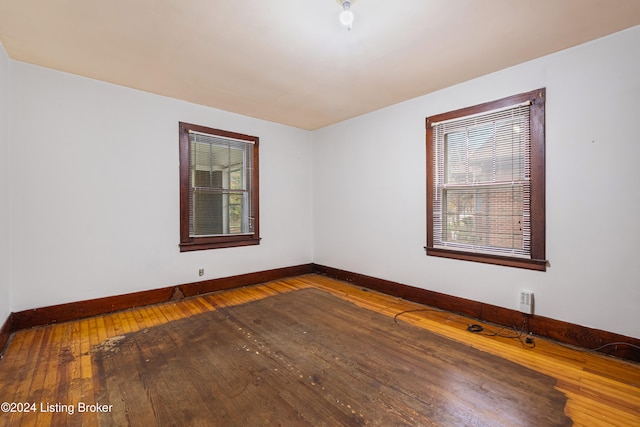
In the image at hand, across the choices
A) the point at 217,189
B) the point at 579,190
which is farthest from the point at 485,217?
the point at 217,189

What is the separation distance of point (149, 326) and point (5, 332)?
1.15 metres

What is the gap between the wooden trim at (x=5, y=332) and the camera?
2421 mm

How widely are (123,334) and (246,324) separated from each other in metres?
1.18

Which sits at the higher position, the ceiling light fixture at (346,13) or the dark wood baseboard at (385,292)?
the ceiling light fixture at (346,13)

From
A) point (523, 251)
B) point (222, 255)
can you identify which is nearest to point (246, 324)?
point (222, 255)

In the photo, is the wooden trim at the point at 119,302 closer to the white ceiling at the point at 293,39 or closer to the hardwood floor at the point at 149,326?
the hardwood floor at the point at 149,326

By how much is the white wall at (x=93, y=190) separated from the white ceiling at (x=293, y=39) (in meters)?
0.33

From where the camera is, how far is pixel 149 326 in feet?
9.66

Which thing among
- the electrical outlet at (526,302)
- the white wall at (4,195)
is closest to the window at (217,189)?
the white wall at (4,195)

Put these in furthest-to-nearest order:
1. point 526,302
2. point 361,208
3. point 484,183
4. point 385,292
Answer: point 361,208, point 385,292, point 484,183, point 526,302

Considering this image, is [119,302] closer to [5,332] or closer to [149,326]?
[149,326]

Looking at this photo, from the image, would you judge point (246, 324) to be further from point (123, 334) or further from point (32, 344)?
point (32, 344)

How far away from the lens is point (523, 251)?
9.29 feet

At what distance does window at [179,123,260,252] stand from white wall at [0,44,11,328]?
1590 millimetres
